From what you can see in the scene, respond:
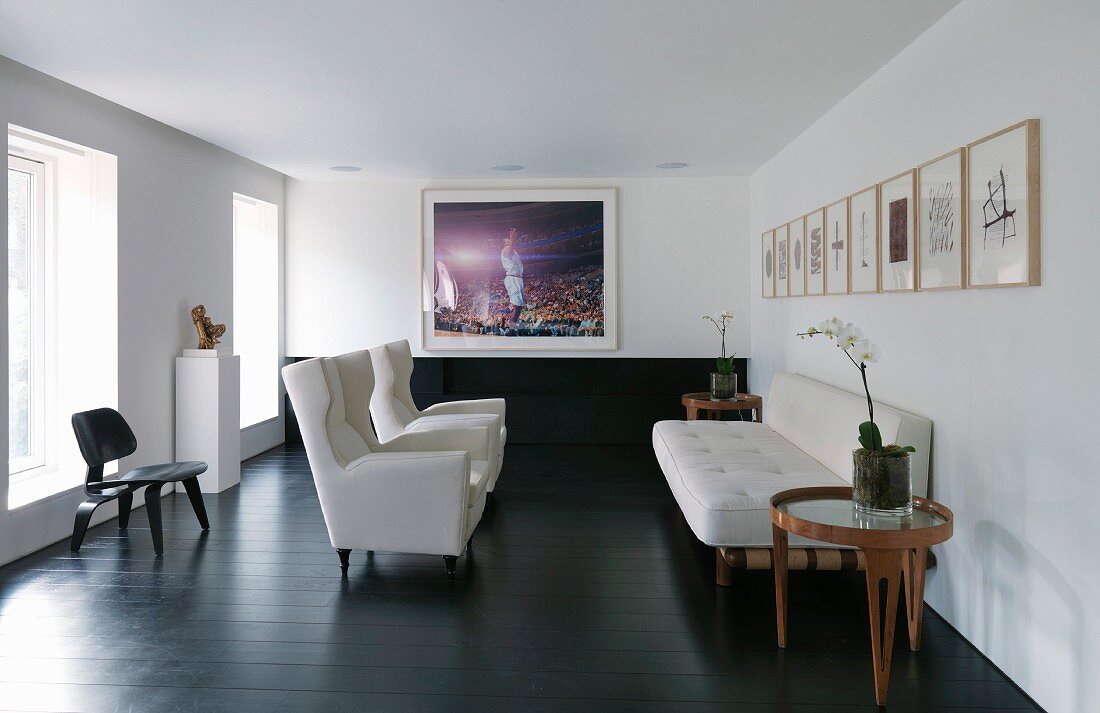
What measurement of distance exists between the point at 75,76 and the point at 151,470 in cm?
219

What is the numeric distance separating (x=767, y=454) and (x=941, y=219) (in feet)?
5.75

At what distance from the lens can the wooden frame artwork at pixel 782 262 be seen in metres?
6.13

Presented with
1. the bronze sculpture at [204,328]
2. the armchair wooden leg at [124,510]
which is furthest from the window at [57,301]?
the bronze sculpture at [204,328]

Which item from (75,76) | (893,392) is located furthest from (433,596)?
(75,76)

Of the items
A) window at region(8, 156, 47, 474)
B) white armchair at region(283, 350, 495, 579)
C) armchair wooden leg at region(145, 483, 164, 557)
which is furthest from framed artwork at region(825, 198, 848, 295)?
window at region(8, 156, 47, 474)

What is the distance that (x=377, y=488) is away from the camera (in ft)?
13.0

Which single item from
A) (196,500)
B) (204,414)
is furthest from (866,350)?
(204,414)

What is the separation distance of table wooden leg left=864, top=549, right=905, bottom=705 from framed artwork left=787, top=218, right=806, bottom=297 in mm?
3199

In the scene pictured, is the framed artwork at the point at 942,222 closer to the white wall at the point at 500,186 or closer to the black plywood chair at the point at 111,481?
the black plywood chair at the point at 111,481

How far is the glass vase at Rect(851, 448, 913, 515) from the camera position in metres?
2.85

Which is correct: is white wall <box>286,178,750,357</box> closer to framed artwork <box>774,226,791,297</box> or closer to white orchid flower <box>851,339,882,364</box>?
framed artwork <box>774,226,791,297</box>

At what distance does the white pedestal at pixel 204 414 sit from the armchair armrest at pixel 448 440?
164 centimetres

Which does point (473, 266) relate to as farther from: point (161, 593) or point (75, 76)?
point (161, 593)

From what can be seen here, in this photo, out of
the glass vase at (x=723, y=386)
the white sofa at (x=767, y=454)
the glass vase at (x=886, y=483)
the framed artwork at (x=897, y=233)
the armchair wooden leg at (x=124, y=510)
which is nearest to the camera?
the glass vase at (x=886, y=483)
